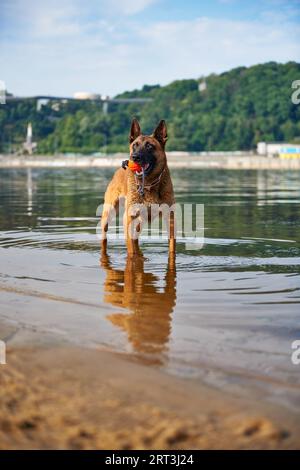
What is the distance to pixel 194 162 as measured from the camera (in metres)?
145

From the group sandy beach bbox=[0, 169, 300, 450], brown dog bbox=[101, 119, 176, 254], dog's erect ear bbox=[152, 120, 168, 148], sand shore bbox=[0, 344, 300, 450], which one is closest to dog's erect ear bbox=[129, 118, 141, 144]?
brown dog bbox=[101, 119, 176, 254]

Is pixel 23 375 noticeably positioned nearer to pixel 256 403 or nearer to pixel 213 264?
pixel 256 403

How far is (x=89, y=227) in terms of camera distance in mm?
14656

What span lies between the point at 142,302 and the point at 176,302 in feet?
1.00

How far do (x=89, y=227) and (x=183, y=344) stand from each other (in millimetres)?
9702

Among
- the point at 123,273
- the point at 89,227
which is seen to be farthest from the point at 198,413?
the point at 89,227

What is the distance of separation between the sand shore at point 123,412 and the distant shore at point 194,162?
107 m

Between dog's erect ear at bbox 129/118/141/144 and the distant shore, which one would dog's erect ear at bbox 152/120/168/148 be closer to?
dog's erect ear at bbox 129/118/141/144

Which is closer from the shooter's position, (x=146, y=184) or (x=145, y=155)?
(x=145, y=155)

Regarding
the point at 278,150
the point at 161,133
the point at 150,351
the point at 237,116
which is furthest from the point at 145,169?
the point at 237,116

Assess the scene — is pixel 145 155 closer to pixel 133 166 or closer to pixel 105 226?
pixel 133 166

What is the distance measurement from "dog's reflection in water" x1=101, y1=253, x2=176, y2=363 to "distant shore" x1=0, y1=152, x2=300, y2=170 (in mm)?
103058

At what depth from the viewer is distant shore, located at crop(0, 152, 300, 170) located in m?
123

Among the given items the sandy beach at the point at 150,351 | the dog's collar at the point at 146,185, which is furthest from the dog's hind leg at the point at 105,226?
the dog's collar at the point at 146,185
